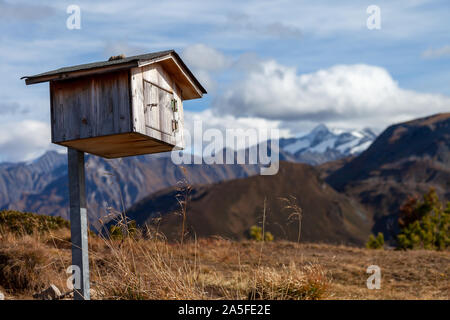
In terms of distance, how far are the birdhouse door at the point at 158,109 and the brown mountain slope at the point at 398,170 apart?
6824cm

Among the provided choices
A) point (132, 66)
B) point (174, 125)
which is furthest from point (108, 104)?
point (174, 125)

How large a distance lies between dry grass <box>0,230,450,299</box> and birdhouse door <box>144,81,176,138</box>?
1351mm

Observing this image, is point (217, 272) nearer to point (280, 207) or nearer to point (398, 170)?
point (280, 207)

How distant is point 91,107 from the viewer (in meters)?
5.88

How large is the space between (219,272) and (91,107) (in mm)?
4981

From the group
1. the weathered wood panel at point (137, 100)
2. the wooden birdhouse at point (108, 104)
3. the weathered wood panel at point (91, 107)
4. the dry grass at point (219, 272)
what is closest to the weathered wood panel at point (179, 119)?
the wooden birdhouse at point (108, 104)

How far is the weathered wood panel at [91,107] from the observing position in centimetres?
578

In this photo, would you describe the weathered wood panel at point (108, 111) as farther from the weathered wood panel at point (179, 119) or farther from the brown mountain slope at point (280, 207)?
the brown mountain slope at point (280, 207)

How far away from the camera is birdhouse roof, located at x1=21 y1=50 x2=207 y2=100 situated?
571 cm

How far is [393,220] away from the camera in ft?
290

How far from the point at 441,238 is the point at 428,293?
1897 centimetres
